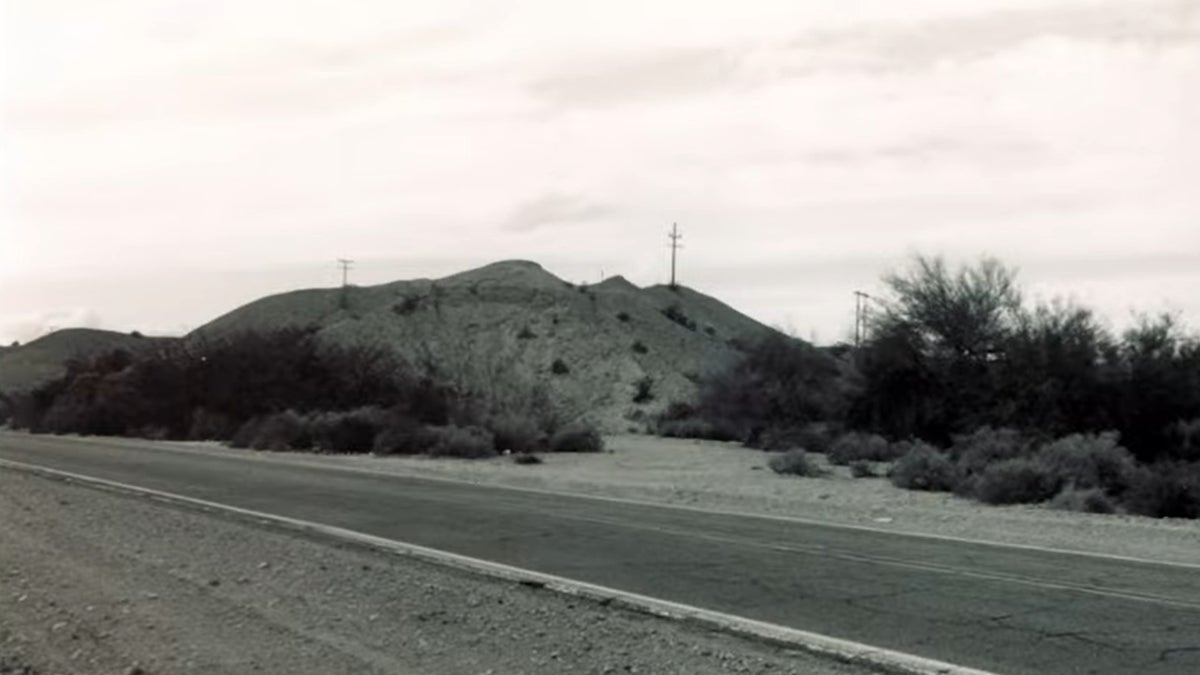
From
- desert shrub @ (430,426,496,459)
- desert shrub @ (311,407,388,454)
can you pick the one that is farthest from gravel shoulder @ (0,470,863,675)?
desert shrub @ (311,407,388,454)

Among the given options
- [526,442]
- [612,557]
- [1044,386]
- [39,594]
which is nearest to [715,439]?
[526,442]

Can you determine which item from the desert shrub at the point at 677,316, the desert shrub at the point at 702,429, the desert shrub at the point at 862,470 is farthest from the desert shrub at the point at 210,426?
the desert shrub at the point at 677,316

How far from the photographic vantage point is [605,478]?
29.1 metres

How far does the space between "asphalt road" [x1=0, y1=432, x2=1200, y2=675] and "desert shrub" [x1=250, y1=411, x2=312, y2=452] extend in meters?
20.6

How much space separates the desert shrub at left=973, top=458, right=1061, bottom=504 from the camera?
76.0 feet

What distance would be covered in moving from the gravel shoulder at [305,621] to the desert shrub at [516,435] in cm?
2530

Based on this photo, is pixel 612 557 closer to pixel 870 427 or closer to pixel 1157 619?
pixel 1157 619

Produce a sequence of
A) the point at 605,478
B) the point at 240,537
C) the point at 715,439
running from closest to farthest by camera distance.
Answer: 1. the point at 240,537
2. the point at 605,478
3. the point at 715,439

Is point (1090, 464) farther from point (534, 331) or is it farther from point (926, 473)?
point (534, 331)

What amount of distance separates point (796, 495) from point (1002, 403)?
11.5 metres

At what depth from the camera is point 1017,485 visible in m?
23.4

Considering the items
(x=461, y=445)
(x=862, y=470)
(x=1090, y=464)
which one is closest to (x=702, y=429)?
(x=461, y=445)

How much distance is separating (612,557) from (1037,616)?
504 cm

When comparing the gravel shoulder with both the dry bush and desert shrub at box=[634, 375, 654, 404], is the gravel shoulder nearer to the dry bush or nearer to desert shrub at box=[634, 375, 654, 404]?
the dry bush
